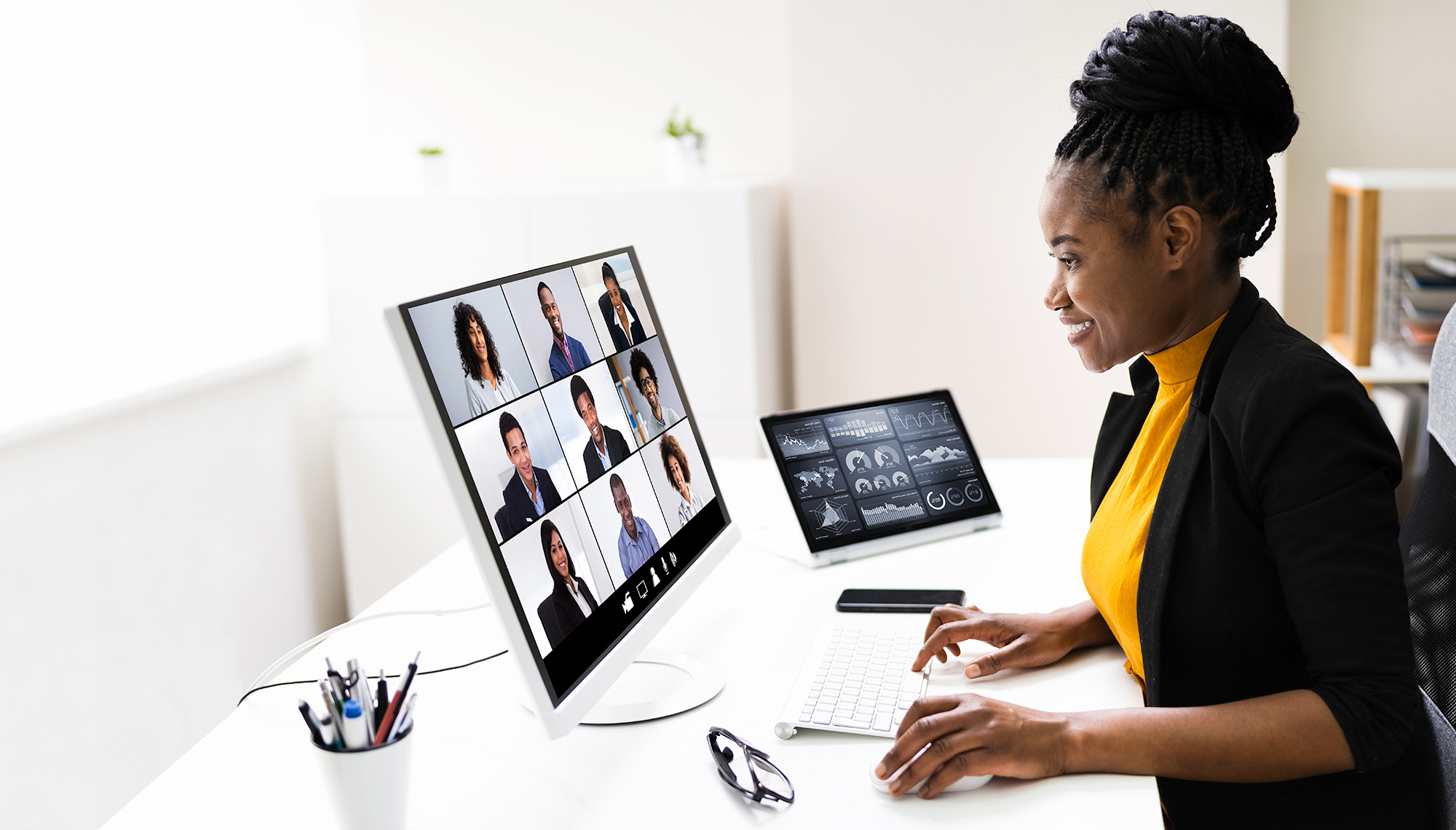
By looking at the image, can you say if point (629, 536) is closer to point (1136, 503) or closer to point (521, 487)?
point (521, 487)

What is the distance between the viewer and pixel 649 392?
134 cm

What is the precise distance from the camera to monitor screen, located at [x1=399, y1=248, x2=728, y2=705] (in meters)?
0.98

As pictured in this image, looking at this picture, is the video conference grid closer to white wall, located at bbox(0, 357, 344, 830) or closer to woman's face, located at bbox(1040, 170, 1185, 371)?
woman's face, located at bbox(1040, 170, 1185, 371)

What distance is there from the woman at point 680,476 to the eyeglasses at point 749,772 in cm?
33

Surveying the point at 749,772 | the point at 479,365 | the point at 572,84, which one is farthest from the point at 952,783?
the point at 572,84

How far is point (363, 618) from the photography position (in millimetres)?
1507

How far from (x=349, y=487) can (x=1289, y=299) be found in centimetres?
273

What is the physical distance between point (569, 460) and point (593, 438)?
0.06 meters

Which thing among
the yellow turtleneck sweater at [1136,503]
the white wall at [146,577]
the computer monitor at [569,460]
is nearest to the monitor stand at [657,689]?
the computer monitor at [569,460]

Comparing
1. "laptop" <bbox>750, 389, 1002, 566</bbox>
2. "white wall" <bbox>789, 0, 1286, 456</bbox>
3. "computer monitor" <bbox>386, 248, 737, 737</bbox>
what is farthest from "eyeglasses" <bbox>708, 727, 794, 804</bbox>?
"white wall" <bbox>789, 0, 1286, 456</bbox>

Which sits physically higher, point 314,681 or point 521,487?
point 521,487

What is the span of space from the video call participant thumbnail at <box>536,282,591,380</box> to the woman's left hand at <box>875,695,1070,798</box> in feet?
1.62

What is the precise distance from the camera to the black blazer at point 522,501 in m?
0.99

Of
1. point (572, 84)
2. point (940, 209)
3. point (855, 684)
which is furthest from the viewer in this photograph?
point (572, 84)
